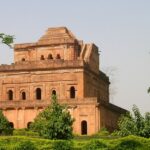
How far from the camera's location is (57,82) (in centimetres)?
6506

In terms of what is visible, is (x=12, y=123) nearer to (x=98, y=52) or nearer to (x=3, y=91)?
(x=3, y=91)

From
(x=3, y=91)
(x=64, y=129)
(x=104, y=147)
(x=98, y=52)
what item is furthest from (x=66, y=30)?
(x=104, y=147)

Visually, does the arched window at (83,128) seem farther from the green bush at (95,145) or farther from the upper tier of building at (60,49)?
the green bush at (95,145)

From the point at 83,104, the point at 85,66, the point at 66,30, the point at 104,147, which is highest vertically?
the point at 66,30

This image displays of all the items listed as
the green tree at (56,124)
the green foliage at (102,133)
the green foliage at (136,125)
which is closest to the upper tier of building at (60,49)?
the green foliage at (102,133)

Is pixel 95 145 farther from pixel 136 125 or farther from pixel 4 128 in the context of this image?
pixel 4 128

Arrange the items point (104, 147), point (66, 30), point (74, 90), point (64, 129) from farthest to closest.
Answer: point (66, 30) < point (74, 90) < point (64, 129) < point (104, 147)

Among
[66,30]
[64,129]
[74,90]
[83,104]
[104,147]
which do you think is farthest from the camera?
[66,30]

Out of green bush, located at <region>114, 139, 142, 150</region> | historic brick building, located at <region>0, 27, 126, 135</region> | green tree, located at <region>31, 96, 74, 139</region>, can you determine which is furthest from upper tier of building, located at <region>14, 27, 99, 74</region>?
green bush, located at <region>114, 139, 142, 150</region>

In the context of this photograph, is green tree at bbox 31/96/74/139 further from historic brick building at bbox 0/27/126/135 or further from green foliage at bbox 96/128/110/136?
historic brick building at bbox 0/27/126/135

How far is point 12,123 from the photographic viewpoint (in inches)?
2505

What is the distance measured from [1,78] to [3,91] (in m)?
1.57

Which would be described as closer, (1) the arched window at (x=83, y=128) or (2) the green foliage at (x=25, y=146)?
(2) the green foliage at (x=25, y=146)

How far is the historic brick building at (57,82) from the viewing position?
2409 inches
